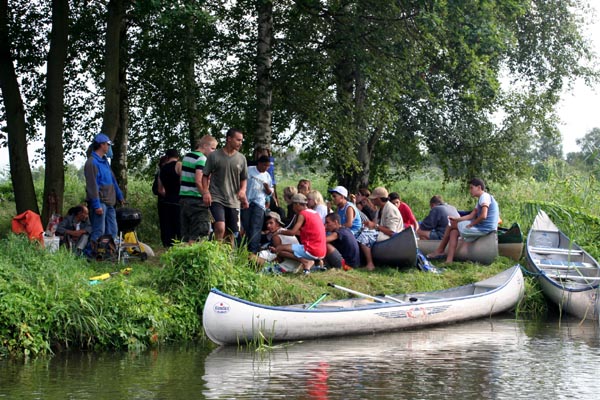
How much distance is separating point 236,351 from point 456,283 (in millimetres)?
5175

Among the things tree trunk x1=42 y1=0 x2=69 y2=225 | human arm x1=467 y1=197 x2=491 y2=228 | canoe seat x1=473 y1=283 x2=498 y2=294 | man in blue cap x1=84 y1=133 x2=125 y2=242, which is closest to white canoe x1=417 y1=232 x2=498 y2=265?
human arm x1=467 y1=197 x2=491 y2=228

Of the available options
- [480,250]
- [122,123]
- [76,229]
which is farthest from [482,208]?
[122,123]

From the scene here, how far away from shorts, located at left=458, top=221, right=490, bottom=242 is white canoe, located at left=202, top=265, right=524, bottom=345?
49.6 inches

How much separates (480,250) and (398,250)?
1.92m

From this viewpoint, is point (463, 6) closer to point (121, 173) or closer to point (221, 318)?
point (121, 173)

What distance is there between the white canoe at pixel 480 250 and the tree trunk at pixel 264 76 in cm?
430

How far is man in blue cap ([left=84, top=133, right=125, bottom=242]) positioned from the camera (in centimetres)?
1397

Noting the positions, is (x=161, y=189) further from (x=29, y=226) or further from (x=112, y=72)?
(x=112, y=72)

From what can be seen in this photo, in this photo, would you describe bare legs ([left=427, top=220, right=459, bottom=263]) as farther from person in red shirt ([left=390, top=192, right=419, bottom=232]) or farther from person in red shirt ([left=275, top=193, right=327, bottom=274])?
person in red shirt ([left=275, top=193, right=327, bottom=274])

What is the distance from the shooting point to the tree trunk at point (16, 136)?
58.5ft

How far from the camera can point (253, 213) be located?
48.3ft

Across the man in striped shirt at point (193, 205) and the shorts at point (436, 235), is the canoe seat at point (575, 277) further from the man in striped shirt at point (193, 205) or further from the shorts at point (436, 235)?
the man in striped shirt at point (193, 205)

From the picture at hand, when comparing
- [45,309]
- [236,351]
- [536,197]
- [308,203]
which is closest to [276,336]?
[236,351]

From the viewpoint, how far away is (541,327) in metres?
13.7
